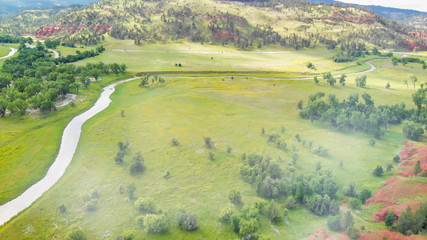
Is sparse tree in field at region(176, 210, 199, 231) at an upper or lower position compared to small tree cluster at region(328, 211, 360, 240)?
lower

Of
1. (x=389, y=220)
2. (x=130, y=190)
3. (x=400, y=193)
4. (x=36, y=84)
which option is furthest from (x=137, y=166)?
(x=36, y=84)

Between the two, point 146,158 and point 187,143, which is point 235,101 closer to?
point 187,143

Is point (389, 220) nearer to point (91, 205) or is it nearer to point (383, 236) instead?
point (383, 236)

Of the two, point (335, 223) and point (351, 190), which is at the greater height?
point (335, 223)

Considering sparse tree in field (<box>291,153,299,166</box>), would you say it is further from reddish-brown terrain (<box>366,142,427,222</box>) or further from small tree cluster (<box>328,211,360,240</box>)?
small tree cluster (<box>328,211,360,240</box>)

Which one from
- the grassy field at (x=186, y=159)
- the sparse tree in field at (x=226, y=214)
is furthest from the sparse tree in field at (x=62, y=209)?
the sparse tree in field at (x=226, y=214)

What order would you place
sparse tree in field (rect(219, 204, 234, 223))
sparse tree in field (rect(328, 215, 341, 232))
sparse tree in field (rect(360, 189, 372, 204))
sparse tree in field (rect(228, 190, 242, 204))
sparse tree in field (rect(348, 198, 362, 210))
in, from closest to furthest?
sparse tree in field (rect(328, 215, 341, 232)) < sparse tree in field (rect(219, 204, 234, 223)) < sparse tree in field (rect(348, 198, 362, 210)) < sparse tree in field (rect(228, 190, 242, 204)) < sparse tree in field (rect(360, 189, 372, 204))

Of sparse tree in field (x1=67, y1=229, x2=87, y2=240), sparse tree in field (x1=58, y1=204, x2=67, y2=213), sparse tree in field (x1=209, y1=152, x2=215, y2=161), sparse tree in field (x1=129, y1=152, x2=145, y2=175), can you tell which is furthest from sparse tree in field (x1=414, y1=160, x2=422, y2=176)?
sparse tree in field (x1=58, y1=204, x2=67, y2=213)
